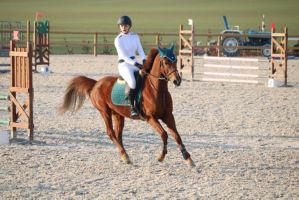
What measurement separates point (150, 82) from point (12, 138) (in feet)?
9.24

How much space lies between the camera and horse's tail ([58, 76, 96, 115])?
9.80 m

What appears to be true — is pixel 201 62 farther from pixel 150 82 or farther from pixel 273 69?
pixel 150 82

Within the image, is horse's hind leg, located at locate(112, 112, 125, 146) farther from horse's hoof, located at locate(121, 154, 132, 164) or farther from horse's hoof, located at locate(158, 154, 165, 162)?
horse's hoof, located at locate(158, 154, 165, 162)

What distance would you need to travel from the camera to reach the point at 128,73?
8820 millimetres

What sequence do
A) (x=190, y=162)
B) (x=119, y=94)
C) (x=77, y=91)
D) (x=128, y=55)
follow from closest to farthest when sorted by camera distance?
(x=190, y=162)
(x=128, y=55)
(x=119, y=94)
(x=77, y=91)

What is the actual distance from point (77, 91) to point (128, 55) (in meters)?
1.40

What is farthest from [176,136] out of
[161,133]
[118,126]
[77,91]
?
[77,91]

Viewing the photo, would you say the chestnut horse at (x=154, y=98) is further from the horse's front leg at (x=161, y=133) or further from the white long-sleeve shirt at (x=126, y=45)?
the white long-sleeve shirt at (x=126, y=45)

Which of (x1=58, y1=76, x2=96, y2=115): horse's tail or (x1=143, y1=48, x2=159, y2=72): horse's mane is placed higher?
(x1=143, y1=48, x2=159, y2=72): horse's mane

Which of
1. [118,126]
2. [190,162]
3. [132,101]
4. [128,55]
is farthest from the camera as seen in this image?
[118,126]

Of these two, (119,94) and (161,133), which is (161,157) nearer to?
(161,133)

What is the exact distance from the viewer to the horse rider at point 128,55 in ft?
28.7

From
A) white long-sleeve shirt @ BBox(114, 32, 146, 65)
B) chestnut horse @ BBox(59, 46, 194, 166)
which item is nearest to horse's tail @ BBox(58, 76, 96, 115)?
chestnut horse @ BBox(59, 46, 194, 166)

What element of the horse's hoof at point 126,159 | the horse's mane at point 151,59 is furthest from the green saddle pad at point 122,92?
the horse's hoof at point 126,159
